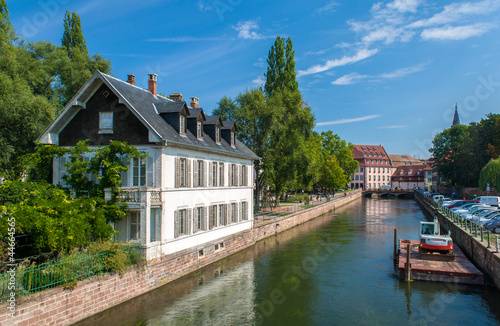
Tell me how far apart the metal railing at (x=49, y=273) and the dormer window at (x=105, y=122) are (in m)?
7.43

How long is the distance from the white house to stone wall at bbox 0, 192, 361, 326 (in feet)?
2.28

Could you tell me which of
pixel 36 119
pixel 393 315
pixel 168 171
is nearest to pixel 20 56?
pixel 36 119

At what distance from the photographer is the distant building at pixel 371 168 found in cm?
14062

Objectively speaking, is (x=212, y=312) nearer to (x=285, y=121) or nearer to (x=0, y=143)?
(x=0, y=143)

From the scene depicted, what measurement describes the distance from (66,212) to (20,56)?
73.2 feet

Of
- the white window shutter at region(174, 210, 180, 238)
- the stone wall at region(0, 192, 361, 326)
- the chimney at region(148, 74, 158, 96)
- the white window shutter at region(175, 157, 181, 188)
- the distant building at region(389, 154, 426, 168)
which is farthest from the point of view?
the distant building at region(389, 154, 426, 168)

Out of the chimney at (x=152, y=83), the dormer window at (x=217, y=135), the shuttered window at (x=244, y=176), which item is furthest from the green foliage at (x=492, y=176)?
the chimney at (x=152, y=83)

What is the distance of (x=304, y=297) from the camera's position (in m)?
19.4

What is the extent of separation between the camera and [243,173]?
103ft

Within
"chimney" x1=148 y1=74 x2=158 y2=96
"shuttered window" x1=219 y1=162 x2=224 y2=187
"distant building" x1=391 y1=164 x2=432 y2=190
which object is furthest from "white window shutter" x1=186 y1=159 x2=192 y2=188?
"distant building" x1=391 y1=164 x2=432 y2=190

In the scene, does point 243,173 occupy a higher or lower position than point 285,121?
lower

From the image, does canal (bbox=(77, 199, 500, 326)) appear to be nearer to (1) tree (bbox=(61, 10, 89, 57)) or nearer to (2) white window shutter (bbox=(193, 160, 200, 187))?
(2) white window shutter (bbox=(193, 160, 200, 187))

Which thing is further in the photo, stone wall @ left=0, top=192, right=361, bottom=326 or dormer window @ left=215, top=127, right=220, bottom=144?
dormer window @ left=215, top=127, right=220, bottom=144

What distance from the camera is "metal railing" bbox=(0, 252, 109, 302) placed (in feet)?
41.4
